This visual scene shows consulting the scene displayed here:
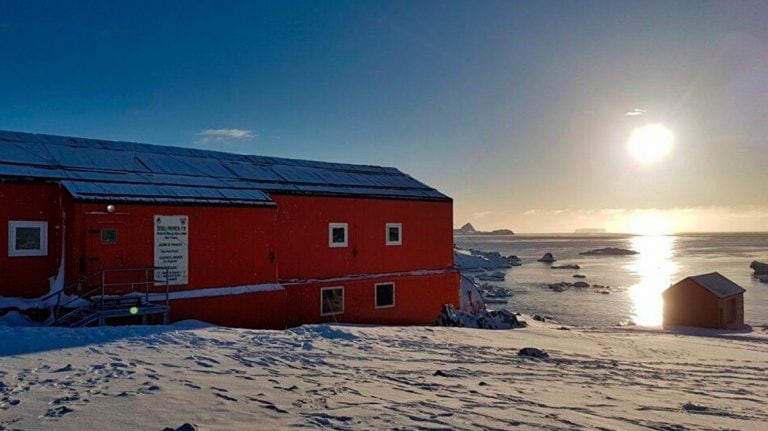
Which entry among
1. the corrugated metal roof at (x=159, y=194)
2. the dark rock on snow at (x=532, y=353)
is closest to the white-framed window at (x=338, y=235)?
the corrugated metal roof at (x=159, y=194)

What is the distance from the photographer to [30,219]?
51.5 feet

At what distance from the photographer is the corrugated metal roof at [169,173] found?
54.8 feet

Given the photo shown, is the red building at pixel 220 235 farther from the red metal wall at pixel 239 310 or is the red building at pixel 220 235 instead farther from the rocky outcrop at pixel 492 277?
the rocky outcrop at pixel 492 277

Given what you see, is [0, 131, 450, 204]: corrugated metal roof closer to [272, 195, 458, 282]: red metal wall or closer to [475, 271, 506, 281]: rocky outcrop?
[272, 195, 458, 282]: red metal wall

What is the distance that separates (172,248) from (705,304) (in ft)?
103

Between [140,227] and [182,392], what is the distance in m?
10.8

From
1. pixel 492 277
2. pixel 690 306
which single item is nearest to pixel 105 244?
pixel 690 306

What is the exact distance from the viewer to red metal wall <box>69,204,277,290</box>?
16.4 m

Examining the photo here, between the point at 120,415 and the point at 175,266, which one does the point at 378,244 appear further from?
the point at 120,415

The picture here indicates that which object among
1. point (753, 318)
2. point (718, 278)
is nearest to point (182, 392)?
point (718, 278)

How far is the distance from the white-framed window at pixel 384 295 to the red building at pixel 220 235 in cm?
7

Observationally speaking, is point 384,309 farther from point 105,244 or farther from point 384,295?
point 105,244

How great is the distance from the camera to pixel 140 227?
1680cm

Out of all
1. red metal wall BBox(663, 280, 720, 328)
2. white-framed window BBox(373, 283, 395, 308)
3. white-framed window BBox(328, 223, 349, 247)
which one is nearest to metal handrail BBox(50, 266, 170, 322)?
white-framed window BBox(328, 223, 349, 247)
